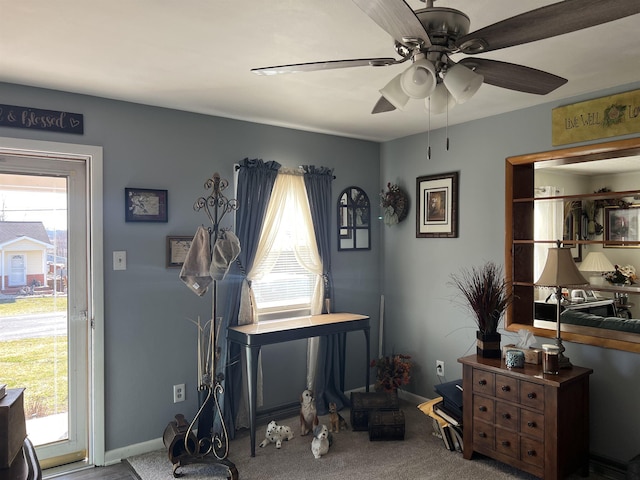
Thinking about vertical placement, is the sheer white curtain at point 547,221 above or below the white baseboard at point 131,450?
above

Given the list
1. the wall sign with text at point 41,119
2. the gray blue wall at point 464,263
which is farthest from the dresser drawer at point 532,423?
the wall sign with text at point 41,119

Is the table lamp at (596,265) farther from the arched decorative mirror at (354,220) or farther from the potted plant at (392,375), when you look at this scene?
the arched decorative mirror at (354,220)

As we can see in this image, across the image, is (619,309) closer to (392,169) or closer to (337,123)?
(392,169)

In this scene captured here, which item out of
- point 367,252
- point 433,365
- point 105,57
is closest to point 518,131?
point 367,252

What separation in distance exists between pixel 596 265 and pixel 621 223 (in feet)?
1.81

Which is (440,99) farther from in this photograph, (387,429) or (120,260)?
(387,429)

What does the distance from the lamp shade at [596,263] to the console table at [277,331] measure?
1817mm

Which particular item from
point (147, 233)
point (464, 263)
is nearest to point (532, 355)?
point (464, 263)

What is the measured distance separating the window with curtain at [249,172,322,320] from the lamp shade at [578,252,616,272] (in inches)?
85.7

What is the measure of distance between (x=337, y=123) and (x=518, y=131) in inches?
55.1

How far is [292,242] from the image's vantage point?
419 centimetres

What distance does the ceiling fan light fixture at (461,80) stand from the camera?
1622 mm

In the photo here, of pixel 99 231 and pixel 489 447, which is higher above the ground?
pixel 99 231

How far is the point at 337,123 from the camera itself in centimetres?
404
